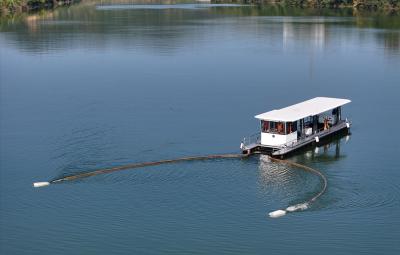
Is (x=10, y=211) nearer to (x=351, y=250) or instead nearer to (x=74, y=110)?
(x=351, y=250)

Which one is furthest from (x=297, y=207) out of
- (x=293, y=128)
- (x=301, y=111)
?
(x=301, y=111)

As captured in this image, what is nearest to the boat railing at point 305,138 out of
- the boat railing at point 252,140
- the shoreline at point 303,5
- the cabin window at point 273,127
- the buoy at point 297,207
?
the cabin window at point 273,127

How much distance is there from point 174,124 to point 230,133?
11.9 feet

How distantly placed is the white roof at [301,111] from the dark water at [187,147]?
179 centimetres

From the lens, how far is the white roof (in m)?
34.0

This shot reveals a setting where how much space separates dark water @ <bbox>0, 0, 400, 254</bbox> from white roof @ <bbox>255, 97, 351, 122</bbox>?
1795 millimetres

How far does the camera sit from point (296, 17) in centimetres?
10231

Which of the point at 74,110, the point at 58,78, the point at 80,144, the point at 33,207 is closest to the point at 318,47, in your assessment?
the point at 58,78

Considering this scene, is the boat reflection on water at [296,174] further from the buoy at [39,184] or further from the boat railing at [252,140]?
the buoy at [39,184]

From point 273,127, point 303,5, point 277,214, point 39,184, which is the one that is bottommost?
point 277,214

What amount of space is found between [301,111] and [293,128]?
1.84 metres

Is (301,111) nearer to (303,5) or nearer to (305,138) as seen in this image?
(305,138)

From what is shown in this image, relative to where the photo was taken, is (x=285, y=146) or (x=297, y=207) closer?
(x=297, y=207)

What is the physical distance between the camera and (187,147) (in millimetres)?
Answer: 35250
